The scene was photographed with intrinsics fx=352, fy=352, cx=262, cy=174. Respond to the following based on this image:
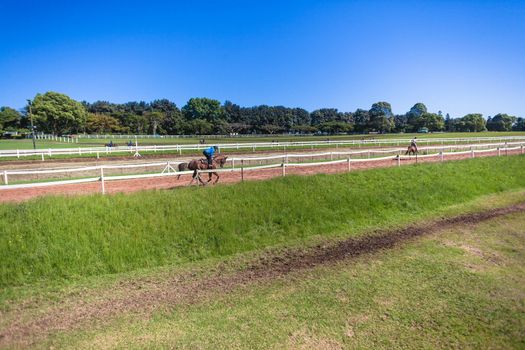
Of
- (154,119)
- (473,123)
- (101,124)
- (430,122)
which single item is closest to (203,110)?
(154,119)

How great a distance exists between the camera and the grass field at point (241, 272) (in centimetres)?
459

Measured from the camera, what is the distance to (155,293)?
5.86 m

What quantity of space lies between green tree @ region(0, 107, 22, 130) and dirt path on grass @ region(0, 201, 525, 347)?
11016 centimetres

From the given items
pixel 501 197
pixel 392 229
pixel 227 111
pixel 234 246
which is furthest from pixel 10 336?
pixel 227 111

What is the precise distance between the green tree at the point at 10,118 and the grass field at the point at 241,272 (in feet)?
354

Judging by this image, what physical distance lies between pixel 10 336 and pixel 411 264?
670 centimetres

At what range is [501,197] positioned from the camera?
14.1m

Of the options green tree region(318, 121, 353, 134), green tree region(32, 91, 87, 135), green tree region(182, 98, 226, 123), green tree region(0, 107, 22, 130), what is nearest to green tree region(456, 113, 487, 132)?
green tree region(318, 121, 353, 134)

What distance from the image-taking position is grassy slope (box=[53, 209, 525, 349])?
14.5 ft

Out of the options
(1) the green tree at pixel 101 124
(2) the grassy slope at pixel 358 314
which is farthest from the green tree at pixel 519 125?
(2) the grassy slope at pixel 358 314

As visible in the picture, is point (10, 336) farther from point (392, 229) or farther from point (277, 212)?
point (392, 229)

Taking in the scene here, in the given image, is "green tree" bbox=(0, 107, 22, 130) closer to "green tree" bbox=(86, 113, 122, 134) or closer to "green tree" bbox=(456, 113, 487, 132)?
"green tree" bbox=(86, 113, 122, 134)

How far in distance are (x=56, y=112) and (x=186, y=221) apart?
83636 millimetres

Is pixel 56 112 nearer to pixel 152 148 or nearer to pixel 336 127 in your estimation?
pixel 152 148
